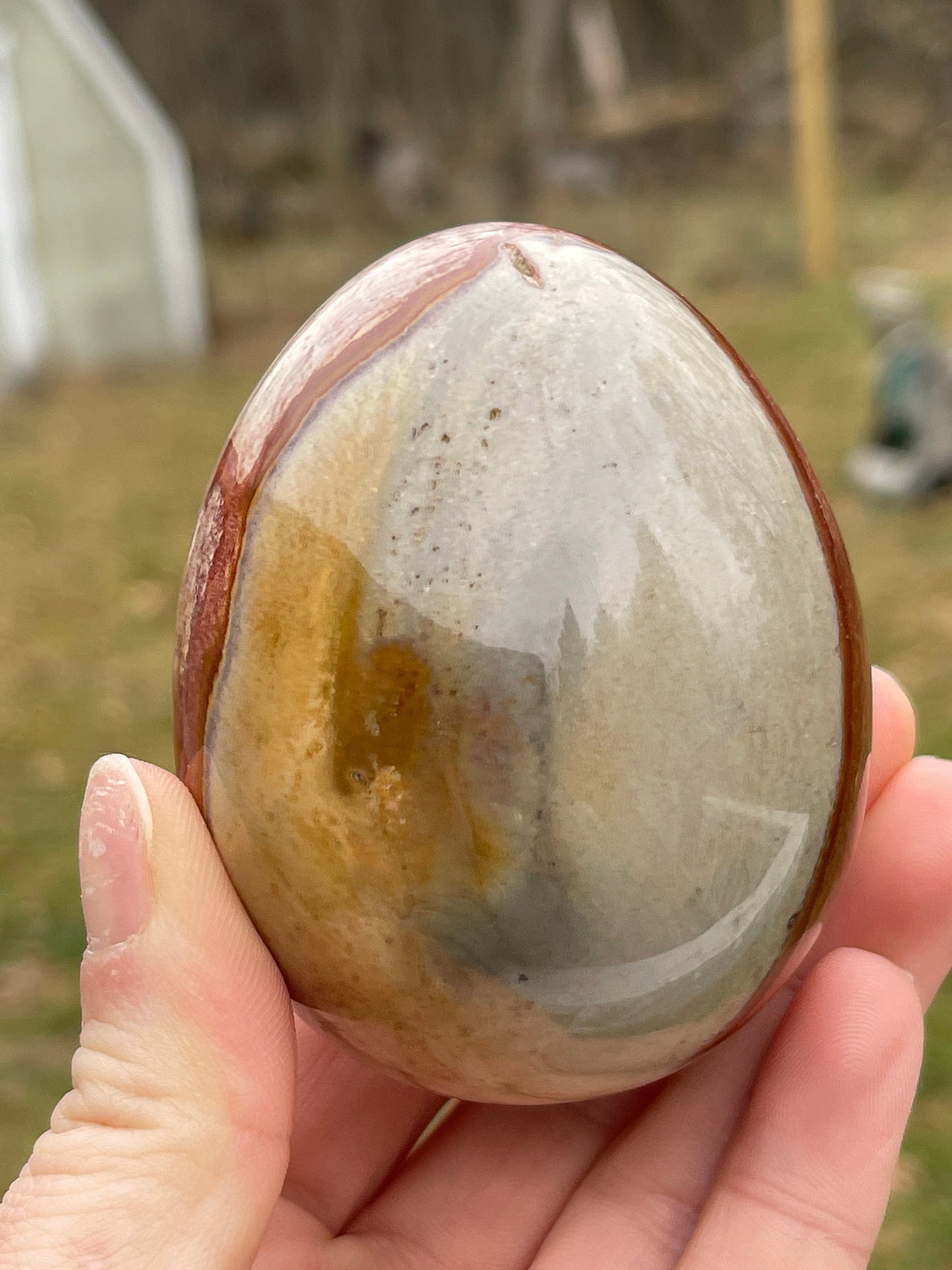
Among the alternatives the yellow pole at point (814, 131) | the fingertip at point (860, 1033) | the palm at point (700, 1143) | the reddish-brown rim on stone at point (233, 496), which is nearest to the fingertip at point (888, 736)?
the palm at point (700, 1143)

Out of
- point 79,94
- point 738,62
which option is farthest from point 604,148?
point 79,94

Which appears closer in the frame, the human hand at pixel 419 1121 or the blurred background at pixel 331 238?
the human hand at pixel 419 1121

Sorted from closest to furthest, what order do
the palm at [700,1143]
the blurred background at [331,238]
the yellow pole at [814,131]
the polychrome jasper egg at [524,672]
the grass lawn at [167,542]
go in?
the polychrome jasper egg at [524,672]
the palm at [700,1143]
the grass lawn at [167,542]
the blurred background at [331,238]
the yellow pole at [814,131]

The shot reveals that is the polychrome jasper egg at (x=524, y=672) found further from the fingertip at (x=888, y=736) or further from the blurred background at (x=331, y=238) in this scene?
the blurred background at (x=331, y=238)

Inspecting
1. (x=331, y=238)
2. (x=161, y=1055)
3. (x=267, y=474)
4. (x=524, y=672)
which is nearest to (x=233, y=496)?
(x=267, y=474)

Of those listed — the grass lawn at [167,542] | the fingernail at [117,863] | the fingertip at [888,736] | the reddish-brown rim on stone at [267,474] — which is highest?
the reddish-brown rim on stone at [267,474]

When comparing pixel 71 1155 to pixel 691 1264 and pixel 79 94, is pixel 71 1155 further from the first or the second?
pixel 79 94
